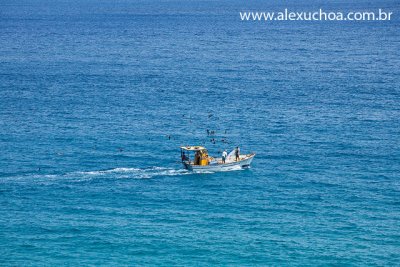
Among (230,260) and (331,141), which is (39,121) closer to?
(331,141)

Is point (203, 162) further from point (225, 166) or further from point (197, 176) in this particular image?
point (225, 166)

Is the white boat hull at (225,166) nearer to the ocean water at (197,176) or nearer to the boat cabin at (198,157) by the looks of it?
the boat cabin at (198,157)

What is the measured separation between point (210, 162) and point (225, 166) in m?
2.35

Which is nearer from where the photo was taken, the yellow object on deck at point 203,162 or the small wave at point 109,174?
the small wave at point 109,174

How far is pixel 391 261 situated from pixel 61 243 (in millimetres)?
37341

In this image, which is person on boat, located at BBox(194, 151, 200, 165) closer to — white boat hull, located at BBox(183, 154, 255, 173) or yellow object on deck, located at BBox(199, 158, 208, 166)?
yellow object on deck, located at BBox(199, 158, 208, 166)

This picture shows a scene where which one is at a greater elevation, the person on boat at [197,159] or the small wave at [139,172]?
the person on boat at [197,159]

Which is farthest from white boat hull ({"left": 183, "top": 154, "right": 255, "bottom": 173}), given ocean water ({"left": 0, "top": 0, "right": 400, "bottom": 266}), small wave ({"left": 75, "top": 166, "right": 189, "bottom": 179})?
small wave ({"left": 75, "top": 166, "right": 189, "bottom": 179})

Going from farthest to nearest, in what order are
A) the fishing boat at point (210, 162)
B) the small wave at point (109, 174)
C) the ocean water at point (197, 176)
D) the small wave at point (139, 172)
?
the fishing boat at point (210, 162)
the small wave at point (139, 172)
the small wave at point (109, 174)
the ocean water at point (197, 176)

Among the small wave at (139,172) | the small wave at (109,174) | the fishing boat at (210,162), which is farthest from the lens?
the fishing boat at (210,162)

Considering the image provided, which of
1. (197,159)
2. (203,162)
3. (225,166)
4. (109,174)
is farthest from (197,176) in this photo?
(109,174)

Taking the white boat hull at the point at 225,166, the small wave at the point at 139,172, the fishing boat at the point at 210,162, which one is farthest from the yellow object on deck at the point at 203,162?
the small wave at the point at 139,172

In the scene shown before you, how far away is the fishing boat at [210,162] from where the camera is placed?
369 ft

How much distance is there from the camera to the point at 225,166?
113625mm
